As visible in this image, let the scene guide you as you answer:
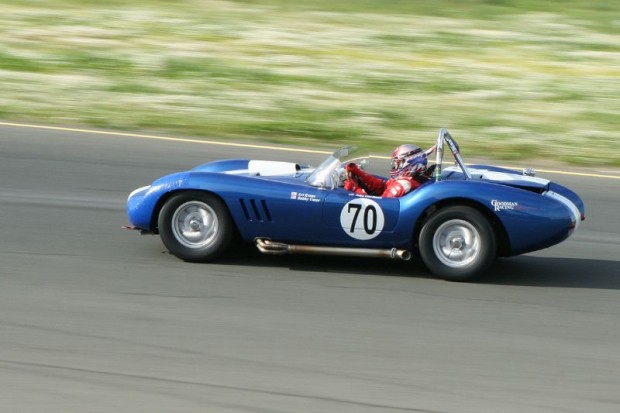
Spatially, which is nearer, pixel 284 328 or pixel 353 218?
pixel 284 328

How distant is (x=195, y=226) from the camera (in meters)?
8.37

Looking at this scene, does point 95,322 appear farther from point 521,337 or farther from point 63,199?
point 63,199

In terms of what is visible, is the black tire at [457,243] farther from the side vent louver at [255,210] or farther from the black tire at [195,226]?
the black tire at [195,226]

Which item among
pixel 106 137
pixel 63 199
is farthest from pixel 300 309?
pixel 106 137

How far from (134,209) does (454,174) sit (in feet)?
8.33

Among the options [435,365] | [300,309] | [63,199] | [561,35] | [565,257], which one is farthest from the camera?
[561,35]

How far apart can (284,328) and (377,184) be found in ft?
6.60

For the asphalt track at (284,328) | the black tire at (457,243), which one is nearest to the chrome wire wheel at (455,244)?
the black tire at (457,243)

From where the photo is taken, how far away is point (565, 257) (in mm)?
9336

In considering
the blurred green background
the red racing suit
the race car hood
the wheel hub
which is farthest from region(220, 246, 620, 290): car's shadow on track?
the blurred green background

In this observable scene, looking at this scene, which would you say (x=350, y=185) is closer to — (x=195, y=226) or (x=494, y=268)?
(x=195, y=226)

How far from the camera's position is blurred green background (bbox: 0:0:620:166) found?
548 inches

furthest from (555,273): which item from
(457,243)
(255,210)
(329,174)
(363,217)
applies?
(255,210)

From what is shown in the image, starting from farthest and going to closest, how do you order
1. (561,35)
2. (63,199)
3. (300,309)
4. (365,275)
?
1. (561,35)
2. (63,199)
3. (365,275)
4. (300,309)
